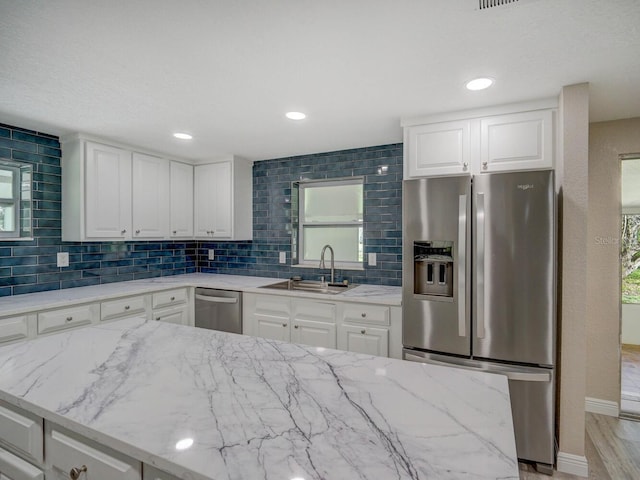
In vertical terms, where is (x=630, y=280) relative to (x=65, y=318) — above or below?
above

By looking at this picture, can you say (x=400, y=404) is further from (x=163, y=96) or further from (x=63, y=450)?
(x=163, y=96)

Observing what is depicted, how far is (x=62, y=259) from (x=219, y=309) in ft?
4.66

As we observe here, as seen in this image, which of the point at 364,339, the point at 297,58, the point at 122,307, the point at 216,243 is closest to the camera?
the point at 297,58

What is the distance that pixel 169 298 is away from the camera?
130 inches

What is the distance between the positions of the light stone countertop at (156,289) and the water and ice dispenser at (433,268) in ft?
1.16

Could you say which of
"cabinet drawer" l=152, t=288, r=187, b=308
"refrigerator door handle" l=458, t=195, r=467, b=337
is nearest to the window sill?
"cabinet drawer" l=152, t=288, r=187, b=308

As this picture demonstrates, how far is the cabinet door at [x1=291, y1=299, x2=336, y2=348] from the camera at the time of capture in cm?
285

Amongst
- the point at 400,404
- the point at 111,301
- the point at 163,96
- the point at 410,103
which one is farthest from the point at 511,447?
the point at 111,301

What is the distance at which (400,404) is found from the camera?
3.15 feet

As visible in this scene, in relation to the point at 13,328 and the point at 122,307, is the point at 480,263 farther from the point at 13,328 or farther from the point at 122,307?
the point at 13,328

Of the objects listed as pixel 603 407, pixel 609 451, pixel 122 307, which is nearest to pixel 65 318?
pixel 122 307

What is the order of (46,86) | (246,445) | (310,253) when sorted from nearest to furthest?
(246,445) < (46,86) < (310,253)

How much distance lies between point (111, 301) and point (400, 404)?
2677mm

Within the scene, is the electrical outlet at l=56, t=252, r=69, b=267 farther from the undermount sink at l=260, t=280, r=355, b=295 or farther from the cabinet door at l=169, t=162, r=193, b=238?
the undermount sink at l=260, t=280, r=355, b=295
